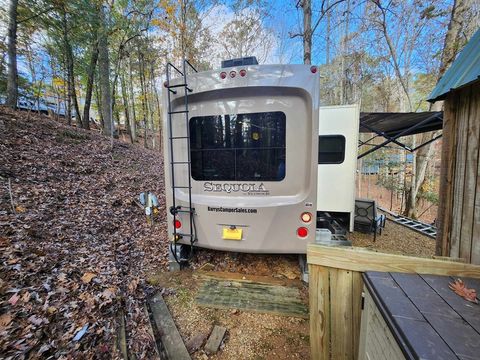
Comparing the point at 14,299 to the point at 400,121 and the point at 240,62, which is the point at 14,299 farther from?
the point at 400,121

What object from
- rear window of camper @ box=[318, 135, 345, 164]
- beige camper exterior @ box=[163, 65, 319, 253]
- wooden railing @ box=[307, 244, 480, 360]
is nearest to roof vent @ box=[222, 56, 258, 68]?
beige camper exterior @ box=[163, 65, 319, 253]

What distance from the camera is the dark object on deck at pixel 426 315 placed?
87 centimetres

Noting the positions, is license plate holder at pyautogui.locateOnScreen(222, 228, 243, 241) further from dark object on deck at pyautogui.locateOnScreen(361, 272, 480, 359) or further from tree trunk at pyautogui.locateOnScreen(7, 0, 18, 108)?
tree trunk at pyautogui.locateOnScreen(7, 0, 18, 108)

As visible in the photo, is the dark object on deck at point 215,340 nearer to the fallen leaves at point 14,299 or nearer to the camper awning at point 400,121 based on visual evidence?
the fallen leaves at point 14,299

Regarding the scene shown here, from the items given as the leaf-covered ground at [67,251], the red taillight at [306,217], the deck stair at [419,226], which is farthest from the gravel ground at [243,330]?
the deck stair at [419,226]

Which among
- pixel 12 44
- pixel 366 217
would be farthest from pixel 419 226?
pixel 12 44

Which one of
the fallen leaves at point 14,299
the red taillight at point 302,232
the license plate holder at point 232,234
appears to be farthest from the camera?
the license plate holder at point 232,234

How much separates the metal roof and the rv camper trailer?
3.64ft

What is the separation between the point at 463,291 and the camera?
119 cm

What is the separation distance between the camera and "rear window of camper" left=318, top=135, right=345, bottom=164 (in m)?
4.76

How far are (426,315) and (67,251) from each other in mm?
4050

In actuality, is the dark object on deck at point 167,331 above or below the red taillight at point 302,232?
below

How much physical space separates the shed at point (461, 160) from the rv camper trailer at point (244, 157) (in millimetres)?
1159

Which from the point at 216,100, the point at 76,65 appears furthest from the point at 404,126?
the point at 76,65
